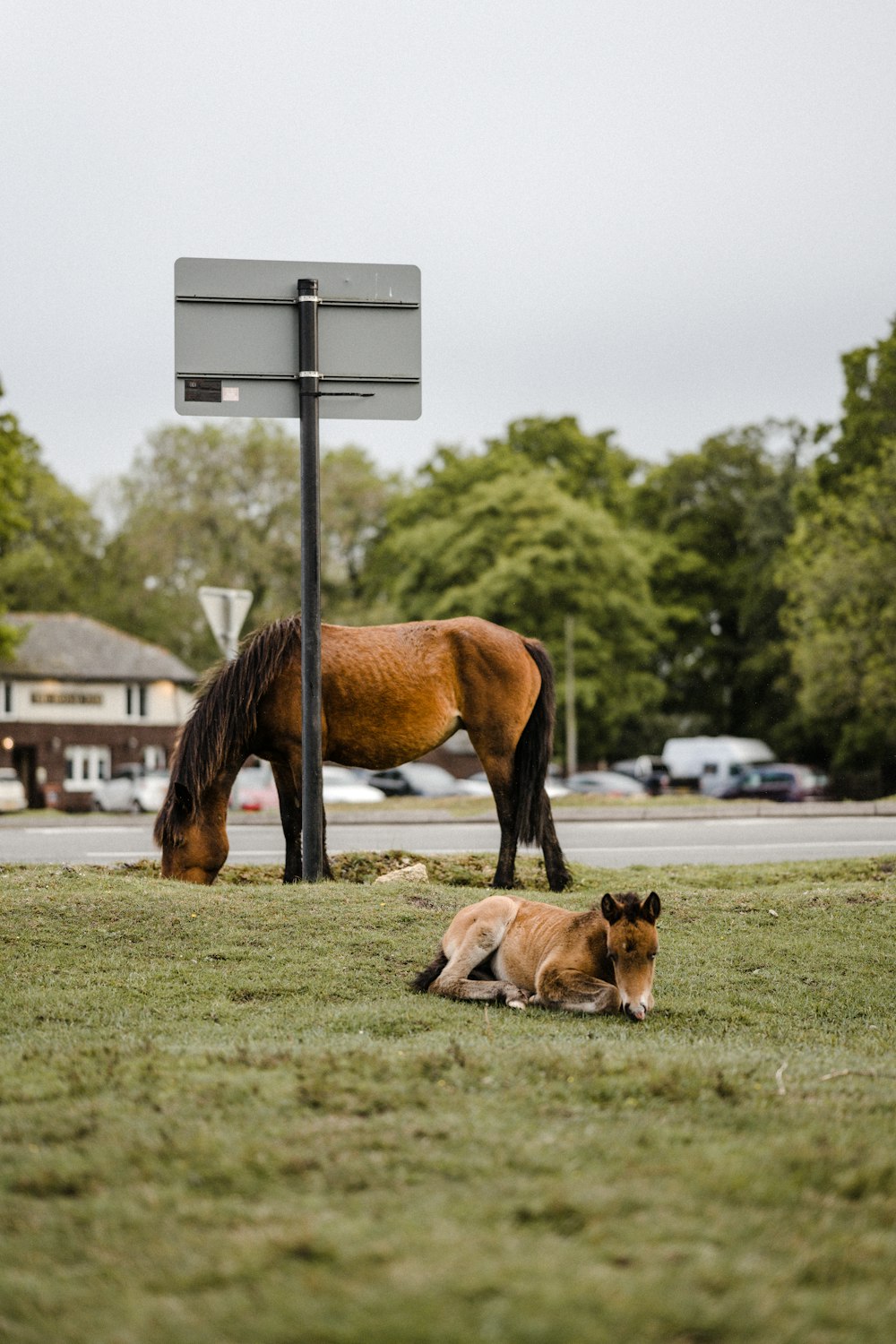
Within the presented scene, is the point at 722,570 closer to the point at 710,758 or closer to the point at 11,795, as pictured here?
the point at 710,758

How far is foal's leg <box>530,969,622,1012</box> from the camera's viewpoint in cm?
639

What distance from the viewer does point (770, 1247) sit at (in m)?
3.14

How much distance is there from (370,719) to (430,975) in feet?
12.9

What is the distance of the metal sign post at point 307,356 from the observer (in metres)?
9.80

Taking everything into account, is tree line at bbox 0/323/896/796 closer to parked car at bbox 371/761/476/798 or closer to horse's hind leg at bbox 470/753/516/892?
parked car at bbox 371/761/476/798

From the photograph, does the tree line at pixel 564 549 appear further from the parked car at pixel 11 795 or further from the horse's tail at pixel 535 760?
the horse's tail at pixel 535 760

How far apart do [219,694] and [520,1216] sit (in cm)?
735

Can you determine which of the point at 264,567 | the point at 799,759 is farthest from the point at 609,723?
the point at 264,567

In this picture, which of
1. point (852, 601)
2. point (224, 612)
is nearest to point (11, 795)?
point (852, 601)

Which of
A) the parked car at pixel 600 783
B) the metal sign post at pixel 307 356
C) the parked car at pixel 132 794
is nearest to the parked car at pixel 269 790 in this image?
the parked car at pixel 132 794

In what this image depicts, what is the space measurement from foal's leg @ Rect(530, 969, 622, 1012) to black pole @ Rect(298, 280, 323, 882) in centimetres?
354

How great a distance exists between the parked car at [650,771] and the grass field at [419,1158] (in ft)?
164

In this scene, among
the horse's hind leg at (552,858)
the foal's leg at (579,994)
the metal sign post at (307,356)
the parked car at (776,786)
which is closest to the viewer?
the foal's leg at (579,994)

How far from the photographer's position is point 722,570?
6612 cm
